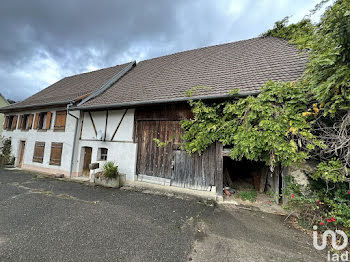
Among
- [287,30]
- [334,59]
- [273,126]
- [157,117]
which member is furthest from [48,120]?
[287,30]

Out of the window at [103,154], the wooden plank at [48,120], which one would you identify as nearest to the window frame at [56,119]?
the wooden plank at [48,120]

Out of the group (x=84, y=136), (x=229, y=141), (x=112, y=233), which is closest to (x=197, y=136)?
(x=229, y=141)

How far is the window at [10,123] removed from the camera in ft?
30.7

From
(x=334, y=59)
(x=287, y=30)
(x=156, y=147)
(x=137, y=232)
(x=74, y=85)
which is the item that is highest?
(x=287, y=30)

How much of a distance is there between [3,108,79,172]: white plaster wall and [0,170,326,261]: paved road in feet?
9.46

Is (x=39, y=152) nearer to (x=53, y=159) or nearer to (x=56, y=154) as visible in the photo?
(x=53, y=159)

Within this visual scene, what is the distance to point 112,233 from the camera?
8.73ft

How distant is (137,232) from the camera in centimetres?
271

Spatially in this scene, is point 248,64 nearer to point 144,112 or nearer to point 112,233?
point 144,112

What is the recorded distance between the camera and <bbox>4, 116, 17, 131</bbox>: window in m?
9.35

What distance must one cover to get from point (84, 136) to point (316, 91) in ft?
26.8

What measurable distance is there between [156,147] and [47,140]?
22.2ft

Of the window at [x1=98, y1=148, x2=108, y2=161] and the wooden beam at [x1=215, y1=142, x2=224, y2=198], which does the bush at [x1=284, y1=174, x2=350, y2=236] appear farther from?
the window at [x1=98, y1=148, x2=108, y2=161]

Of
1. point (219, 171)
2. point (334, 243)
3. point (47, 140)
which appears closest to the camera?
point (334, 243)
